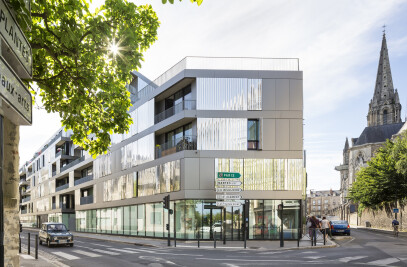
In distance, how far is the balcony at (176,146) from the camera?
1152 inches

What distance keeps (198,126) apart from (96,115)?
64.3ft

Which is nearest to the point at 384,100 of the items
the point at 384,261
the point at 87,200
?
the point at 87,200

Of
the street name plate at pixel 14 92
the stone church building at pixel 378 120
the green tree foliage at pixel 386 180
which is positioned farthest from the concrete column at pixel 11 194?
the stone church building at pixel 378 120

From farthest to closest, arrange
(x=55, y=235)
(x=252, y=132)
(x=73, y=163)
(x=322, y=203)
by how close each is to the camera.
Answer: (x=322, y=203) → (x=73, y=163) → (x=252, y=132) → (x=55, y=235)

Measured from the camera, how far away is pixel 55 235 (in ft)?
77.3

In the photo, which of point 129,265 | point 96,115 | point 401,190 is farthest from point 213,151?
point 401,190

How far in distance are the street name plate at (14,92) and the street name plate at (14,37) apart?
0.19 m

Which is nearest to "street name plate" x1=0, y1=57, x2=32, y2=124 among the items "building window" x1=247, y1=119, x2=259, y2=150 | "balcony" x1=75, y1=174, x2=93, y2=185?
"building window" x1=247, y1=119, x2=259, y2=150

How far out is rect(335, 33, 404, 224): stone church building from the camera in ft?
289

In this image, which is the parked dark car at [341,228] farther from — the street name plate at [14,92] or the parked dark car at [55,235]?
the street name plate at [14,92]

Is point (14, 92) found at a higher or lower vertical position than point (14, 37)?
lower

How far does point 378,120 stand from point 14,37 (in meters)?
112

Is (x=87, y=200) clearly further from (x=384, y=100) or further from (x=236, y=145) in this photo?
(x=384, y=100)

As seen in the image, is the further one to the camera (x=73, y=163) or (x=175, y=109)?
(x=73, y=163)
